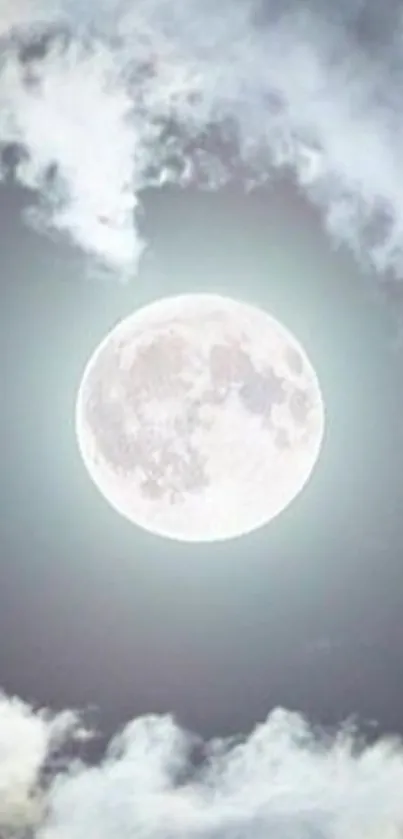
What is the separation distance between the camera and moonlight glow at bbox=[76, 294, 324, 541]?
68.3 inches

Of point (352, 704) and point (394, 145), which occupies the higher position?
point (394, 145)

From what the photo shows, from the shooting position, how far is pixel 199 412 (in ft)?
5.70

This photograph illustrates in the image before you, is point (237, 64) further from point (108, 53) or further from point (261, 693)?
point (261, 693)

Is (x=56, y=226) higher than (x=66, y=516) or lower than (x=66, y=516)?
higher

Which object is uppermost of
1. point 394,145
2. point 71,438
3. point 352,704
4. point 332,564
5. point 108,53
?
point 108,53

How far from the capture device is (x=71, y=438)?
176cm

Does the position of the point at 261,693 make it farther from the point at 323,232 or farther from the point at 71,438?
the point at 323,232

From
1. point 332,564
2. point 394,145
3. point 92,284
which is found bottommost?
point 332,564

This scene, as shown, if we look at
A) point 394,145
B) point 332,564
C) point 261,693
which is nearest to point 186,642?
point 261,693

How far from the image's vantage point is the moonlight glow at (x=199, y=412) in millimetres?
1735

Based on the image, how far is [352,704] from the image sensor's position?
1.79 metres

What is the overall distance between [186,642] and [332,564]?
25cm

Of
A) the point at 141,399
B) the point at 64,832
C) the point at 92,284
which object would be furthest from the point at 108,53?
the point at 64,832

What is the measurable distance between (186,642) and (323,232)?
0.65 meters
